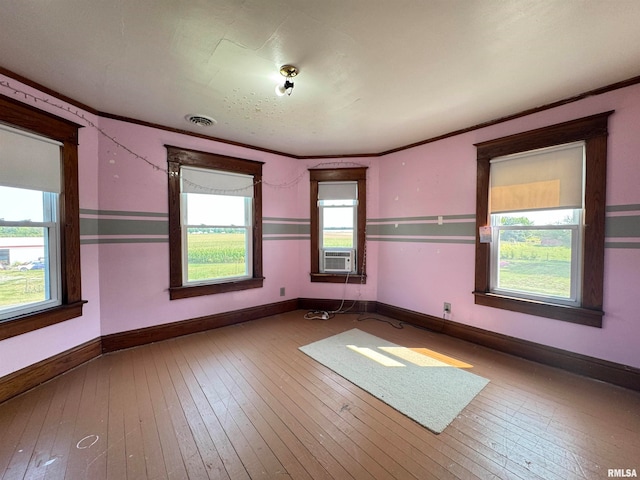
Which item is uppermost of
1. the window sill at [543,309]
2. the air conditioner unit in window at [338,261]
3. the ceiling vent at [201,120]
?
the ceiling vent at [201,120]

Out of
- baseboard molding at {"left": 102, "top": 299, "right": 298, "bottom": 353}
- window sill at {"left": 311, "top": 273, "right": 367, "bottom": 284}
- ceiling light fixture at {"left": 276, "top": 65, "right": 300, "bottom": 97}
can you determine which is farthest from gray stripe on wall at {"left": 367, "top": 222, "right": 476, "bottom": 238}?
ceiling light fixture at {"left": 276, "top": 65, "right": 300, "bottom": 97}

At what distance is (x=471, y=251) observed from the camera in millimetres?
3104

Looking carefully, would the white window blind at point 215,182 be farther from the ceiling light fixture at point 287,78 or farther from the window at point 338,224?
the ceiling light fixture at point 287,78

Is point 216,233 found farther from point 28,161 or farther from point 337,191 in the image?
point 337,191

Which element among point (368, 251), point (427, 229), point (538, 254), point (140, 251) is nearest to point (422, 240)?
point (427, 229)

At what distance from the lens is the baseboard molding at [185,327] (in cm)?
281

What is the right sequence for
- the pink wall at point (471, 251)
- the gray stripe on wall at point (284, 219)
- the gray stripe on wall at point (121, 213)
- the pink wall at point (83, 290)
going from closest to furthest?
1. the pink wall at point (83, 290)
2. the pink wall at point (471, 251)
3. the gray stripe on wall at point (121, 213)
4. the gray stripe on wall at point (284, 219)

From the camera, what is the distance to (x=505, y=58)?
1.82 metres

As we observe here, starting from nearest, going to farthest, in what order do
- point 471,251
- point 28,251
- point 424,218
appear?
point 28,251 → point 471,251 → point 424,218

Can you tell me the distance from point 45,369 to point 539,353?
453cm

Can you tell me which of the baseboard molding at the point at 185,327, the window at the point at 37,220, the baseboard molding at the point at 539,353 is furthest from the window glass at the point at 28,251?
the baseboard molding at the point at 539,353

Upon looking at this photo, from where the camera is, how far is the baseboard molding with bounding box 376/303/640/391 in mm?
2168

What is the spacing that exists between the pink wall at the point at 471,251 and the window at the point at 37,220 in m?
3.67

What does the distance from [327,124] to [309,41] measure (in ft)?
4.28
